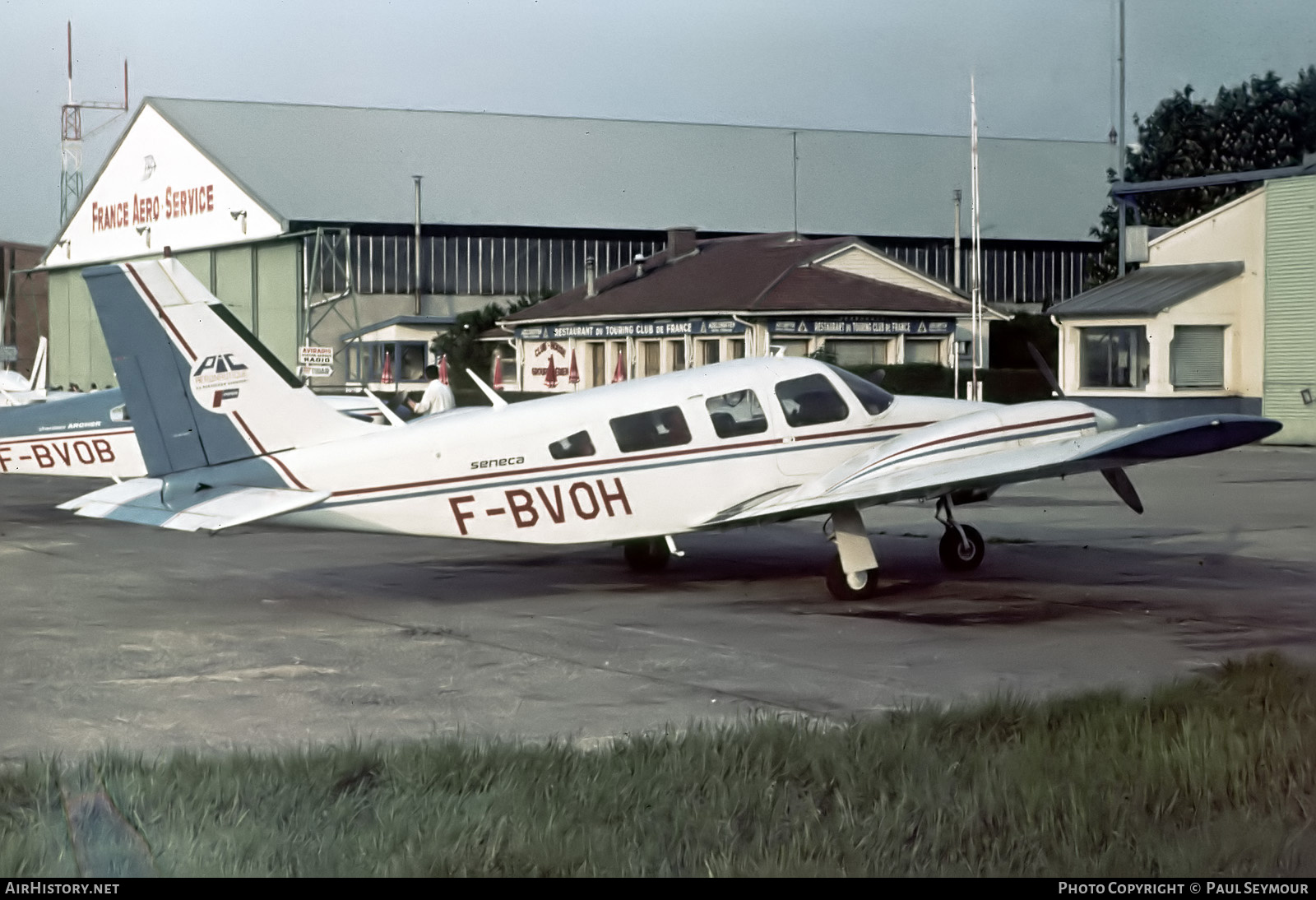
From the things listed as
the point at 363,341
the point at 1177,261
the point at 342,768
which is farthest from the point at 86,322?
the point at 342,768

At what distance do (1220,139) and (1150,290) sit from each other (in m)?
23.8

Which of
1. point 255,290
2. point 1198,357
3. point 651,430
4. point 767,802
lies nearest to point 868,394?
point 651,430

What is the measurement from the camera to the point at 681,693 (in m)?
9.74

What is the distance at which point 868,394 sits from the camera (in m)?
14.6

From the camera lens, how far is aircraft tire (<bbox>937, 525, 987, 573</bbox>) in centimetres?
1531

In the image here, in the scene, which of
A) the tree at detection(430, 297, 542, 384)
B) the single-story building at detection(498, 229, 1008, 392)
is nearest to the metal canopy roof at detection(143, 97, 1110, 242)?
the tree at detection(430, 297, 542, 384)

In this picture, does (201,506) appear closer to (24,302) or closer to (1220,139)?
(1220,139)

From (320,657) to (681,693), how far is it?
9.23ft

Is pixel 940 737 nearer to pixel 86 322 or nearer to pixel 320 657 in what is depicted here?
A: pixel 320 657

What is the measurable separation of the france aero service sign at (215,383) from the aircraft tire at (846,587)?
5149 millimetres

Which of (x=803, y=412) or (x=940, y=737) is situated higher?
(x=803, y=412)

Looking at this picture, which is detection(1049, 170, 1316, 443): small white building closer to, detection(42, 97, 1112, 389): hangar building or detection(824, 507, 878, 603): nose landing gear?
detection(824, 507, 878, 603): nose landing gear

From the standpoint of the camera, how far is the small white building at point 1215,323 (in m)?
37.2

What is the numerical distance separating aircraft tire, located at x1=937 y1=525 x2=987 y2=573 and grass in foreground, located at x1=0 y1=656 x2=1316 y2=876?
7.02 meters
